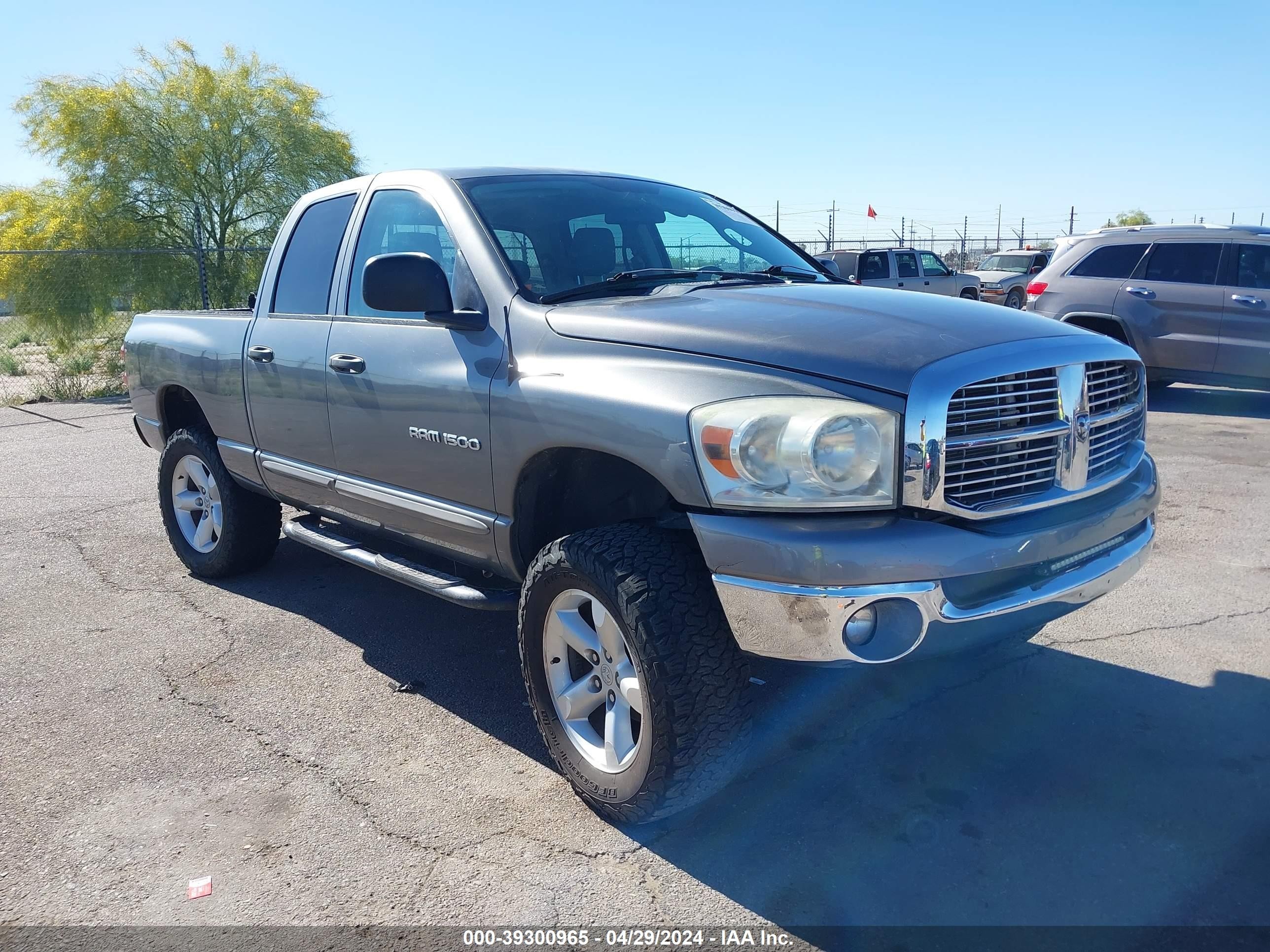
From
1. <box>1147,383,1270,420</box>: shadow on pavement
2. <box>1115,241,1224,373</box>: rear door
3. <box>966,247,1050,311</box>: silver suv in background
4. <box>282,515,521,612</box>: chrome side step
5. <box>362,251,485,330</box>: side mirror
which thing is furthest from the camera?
<box>966,247,1050,311</box>: silver suv in background

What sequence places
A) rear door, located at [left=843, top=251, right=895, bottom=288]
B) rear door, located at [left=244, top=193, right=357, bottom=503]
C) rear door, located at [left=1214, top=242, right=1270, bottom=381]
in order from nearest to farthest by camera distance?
rear door, located at [left=244, top=193, right=357, bottom=503], rear door, located at [left=1214, top=242, right=1270, bottom=381], rear door, located at [left=843, top=251, right=895, bottom=288]

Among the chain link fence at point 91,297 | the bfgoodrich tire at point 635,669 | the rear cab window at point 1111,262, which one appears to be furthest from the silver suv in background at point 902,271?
the bfgoodrich tire at point 635,669

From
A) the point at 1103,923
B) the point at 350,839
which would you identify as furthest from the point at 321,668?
the point at 1103,923

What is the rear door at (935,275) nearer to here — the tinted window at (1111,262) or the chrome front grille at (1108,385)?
the tinted window at (1111,262)

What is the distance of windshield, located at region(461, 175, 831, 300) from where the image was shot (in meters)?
3.54

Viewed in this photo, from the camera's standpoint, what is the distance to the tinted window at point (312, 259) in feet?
14.1

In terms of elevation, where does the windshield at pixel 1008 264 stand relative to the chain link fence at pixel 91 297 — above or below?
below

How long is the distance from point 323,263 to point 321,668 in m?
1.70

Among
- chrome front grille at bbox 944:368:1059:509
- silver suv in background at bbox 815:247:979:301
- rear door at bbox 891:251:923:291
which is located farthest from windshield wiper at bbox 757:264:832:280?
rear door at bbox 891:251:923:291

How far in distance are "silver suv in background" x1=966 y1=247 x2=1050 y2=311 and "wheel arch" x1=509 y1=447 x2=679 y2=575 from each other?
66.7 ft

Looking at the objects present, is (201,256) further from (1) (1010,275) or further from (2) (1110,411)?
(1) (1010,275)

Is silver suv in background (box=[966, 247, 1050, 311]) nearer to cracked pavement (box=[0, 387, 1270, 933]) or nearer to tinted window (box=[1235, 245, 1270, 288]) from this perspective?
tinted window (box=[1235, 245, 1270, 288])

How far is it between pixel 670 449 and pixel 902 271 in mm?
21135

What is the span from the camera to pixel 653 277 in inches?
143
